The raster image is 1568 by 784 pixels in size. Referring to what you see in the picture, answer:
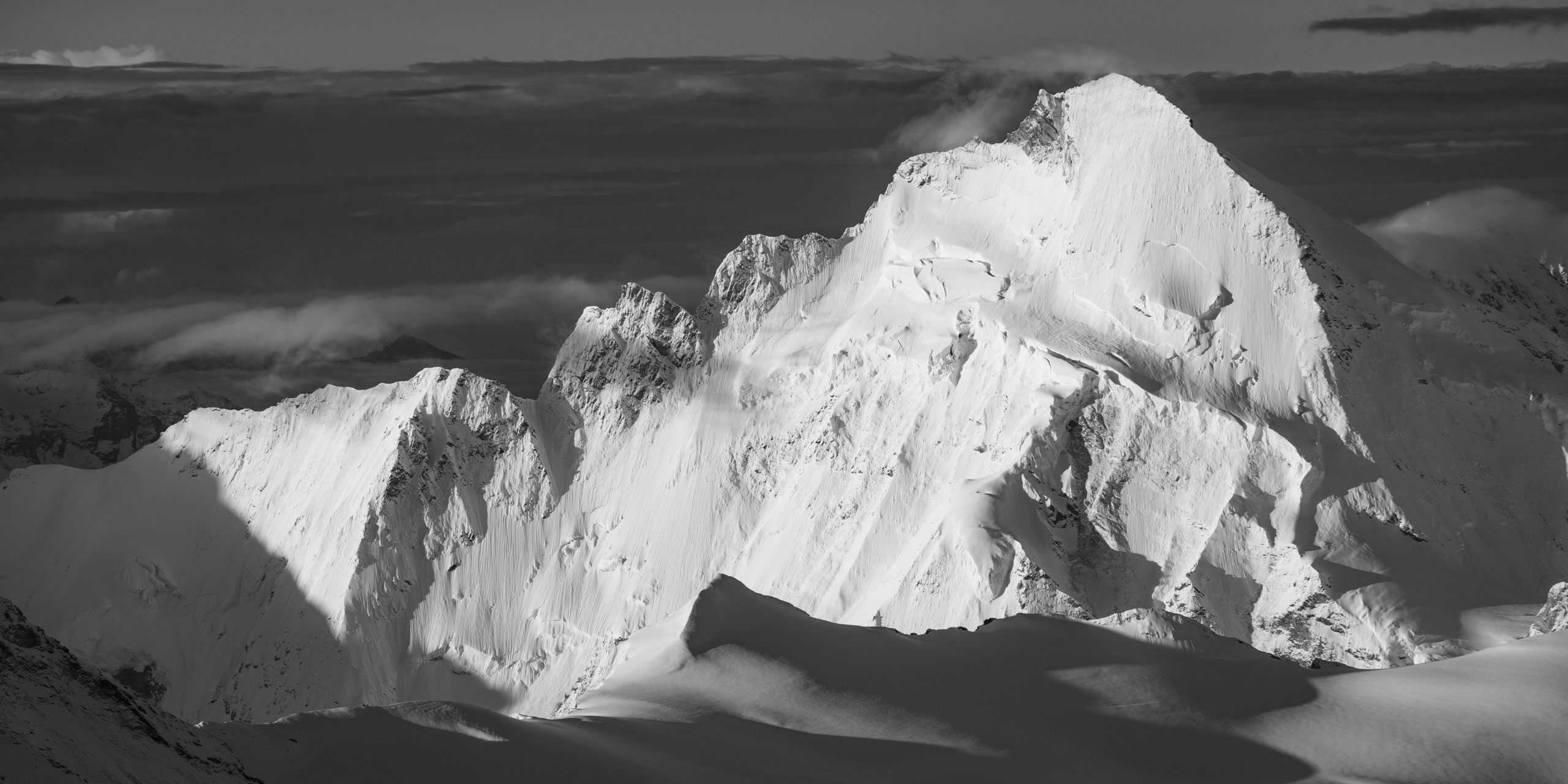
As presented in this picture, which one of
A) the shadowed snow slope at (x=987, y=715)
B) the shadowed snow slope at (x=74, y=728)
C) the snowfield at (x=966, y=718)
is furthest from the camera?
the shadowed snow slope at (x=987, y=715)

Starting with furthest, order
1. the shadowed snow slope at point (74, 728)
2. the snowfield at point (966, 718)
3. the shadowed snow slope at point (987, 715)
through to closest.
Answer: the shadowed snow slope at point (987, 715) → the snowfield at point (966, 718) → the shadowed snow slope at point (74, 728)

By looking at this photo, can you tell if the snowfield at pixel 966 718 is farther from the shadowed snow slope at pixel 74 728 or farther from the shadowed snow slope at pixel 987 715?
the shadowed snow slope at pixel 74 728

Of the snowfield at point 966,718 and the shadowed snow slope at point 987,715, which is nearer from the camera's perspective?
the snowfield at point 966,718

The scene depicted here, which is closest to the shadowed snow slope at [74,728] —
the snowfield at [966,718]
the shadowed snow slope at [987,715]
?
the snowfield at [966,718]

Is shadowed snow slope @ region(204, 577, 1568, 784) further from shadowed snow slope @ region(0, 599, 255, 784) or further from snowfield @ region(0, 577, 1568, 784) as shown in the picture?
shadowed snow slope @ region(0, 599, 255, 784)

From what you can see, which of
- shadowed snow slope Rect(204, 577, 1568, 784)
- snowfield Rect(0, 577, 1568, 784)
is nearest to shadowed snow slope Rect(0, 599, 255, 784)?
snowfield Rect(0, 577, 1568, 784)

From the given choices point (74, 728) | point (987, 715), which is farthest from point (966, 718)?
point (74, 728)

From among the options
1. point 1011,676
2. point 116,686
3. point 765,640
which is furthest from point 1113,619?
Result: point 116,686

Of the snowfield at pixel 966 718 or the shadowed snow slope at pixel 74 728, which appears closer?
the shadowed snow slope at pixel 74 728
